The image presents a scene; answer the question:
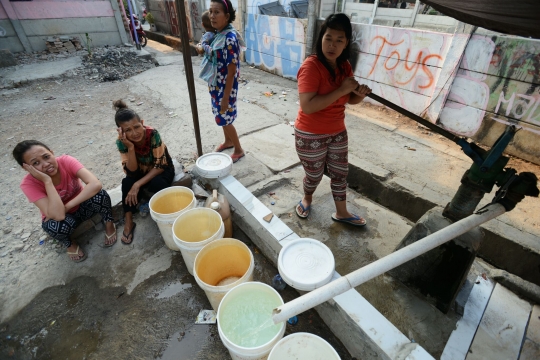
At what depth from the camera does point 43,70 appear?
7.75 metres

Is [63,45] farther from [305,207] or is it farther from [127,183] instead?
[305,207]

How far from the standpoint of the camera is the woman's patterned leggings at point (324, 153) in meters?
2.14

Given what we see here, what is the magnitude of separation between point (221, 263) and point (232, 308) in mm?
484

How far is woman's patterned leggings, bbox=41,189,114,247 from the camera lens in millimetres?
2428

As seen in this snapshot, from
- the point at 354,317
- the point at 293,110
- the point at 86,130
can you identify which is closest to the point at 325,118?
the point at 354,317

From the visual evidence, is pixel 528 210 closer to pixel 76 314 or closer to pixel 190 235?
pixel 190 235

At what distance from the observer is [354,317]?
5.41 ft

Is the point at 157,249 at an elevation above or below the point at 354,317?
below

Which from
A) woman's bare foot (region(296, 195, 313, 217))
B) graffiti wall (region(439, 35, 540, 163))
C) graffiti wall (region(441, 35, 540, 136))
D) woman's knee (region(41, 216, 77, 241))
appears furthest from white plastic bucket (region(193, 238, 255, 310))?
graffiti wall (region(441, 35, 540, 136))

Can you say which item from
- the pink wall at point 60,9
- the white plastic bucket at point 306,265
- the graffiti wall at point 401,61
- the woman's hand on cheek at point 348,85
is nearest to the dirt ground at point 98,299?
the white plastic bucket at point 306,265

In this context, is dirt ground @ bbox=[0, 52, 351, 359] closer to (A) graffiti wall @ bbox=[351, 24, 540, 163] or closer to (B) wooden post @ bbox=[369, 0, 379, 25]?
(A) graffiti wall @ bbox=[351, 24, 540, 163]

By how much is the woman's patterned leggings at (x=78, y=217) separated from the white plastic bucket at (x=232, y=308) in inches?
72.2

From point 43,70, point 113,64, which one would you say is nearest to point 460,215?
point 113,64

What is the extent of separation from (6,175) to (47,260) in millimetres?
2065
